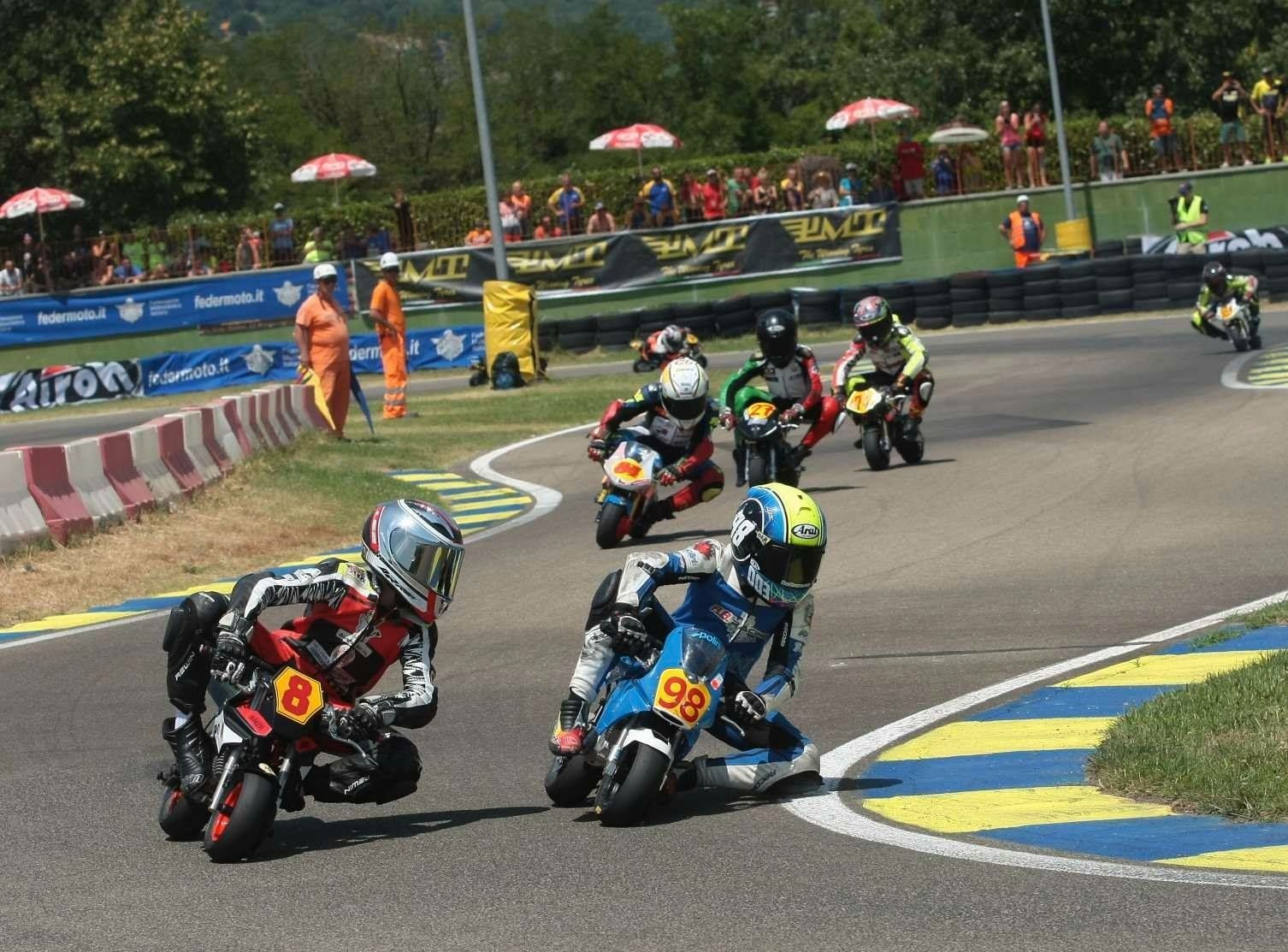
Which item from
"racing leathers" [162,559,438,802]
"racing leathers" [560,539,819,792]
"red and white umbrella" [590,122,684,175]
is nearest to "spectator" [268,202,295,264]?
"red and white umbrella" [590,122,684,175]

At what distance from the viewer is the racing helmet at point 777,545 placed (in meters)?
7.36

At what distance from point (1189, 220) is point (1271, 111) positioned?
5.26m

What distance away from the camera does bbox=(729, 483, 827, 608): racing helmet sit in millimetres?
7363

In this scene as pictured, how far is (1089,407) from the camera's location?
73.6 feet

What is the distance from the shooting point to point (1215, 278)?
26844mm

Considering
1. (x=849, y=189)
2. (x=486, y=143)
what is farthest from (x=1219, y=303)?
(x=849, y=189)

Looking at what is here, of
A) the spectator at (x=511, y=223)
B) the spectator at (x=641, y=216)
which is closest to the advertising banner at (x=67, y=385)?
the spectator at (x=511, y=223)

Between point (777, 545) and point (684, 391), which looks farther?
point (684, 391)

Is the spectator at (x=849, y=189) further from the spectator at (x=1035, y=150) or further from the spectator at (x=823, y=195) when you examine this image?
the spectator at (x=1035, y=150)

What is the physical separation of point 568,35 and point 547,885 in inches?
3652

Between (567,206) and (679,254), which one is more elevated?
(567,206)

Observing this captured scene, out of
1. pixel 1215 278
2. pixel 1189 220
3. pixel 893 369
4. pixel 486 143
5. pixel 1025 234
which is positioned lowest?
pixel 893 369

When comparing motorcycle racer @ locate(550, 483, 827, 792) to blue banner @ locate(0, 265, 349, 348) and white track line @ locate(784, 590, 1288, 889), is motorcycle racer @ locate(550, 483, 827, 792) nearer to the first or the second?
white track line @ locate(784, 590, 1288, 889)

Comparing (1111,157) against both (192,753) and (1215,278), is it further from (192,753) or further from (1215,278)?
(192,753)
